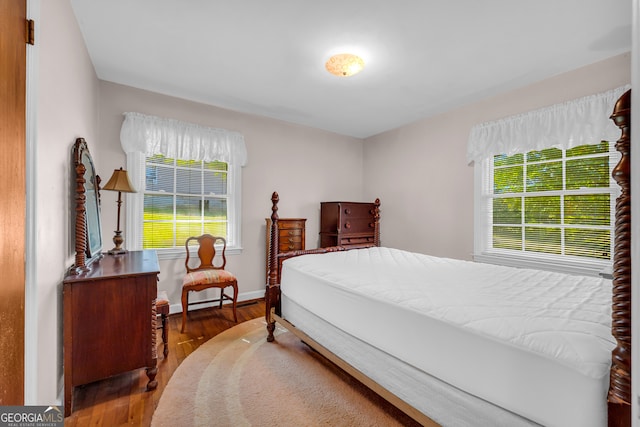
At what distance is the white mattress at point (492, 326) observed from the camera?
96 cm

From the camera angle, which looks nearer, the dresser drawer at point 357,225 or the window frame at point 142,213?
the window frame at point 142,213

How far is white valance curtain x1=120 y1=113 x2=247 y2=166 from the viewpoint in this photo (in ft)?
10.1

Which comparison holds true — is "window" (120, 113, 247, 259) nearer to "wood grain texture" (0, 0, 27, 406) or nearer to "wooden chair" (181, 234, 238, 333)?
"wooden chair" (181, 234, 238, 333)

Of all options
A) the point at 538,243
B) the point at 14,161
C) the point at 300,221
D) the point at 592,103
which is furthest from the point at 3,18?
the point at 538,243

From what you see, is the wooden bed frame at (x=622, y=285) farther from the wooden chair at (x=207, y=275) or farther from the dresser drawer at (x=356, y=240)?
the dresser drawer at (x=356, y=240)

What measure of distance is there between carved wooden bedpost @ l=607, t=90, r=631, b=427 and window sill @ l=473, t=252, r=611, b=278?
6.10 feet

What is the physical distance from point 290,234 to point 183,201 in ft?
4.68

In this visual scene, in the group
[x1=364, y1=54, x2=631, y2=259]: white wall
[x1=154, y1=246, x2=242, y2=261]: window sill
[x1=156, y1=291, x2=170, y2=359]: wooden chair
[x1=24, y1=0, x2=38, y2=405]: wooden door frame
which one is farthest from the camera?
[x1=154, y1=246, x2=242, y2=261]: window sill

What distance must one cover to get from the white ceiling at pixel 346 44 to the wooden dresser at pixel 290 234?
1595 mm

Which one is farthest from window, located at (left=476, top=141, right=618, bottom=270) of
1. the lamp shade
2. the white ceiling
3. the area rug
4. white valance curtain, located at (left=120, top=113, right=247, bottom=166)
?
the lamp shade

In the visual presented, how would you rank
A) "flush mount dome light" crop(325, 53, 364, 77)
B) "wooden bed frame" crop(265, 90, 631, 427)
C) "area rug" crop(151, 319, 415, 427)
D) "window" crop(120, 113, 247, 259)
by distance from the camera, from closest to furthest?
"wooden bed frame" crop(265, 90, 631, 427)
"area rug" crop(151, 319, 415, 427)
"flush mount dome light" crop(325, 53, 364, 77)
"window" crop(120, 113, 247, 259)

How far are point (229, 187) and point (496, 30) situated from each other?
3191mm

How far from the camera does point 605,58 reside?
2475mm

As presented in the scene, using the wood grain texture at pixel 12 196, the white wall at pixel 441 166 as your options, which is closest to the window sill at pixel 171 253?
the wood grain texture at pixel 12 196
